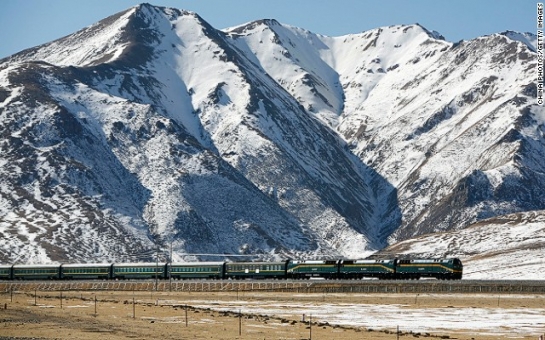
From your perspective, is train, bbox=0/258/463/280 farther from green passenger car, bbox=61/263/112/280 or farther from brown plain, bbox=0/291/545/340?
brown plain, bbox=0/291/545/340

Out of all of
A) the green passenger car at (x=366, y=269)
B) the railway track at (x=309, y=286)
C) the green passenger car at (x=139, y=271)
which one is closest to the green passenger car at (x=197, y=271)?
the green passenger car at (x=139, y=271)

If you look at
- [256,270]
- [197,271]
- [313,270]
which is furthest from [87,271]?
[313,270]

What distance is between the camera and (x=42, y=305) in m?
118

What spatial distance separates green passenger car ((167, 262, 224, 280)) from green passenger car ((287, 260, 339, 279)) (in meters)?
14.8

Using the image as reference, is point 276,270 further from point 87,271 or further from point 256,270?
point 87,271

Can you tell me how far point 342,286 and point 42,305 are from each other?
54.1m

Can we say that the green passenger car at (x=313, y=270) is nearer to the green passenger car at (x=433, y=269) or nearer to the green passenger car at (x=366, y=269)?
the green passenger car at (x=366, y=269)

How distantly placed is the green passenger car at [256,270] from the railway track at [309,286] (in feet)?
27.4

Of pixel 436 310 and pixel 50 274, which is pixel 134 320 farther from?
pixel 50 274

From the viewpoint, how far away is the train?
166125 mm

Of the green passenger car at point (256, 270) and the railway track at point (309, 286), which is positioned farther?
the green passenger car at point (256, 270)

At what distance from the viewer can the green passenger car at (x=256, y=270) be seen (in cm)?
17627

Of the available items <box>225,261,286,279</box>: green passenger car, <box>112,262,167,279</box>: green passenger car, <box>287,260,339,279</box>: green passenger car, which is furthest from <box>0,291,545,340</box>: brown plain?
<box>112,262,167,279</box>: green passenger car

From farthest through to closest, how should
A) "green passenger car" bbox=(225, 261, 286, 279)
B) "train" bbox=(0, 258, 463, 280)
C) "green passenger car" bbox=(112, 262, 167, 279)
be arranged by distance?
"green passenger car" bbox=(112, 262, 167, 279) < "green passenger car" bbox=(225, 261, 286, 279) < "train" bbox=(0, 258, 463, 280)
